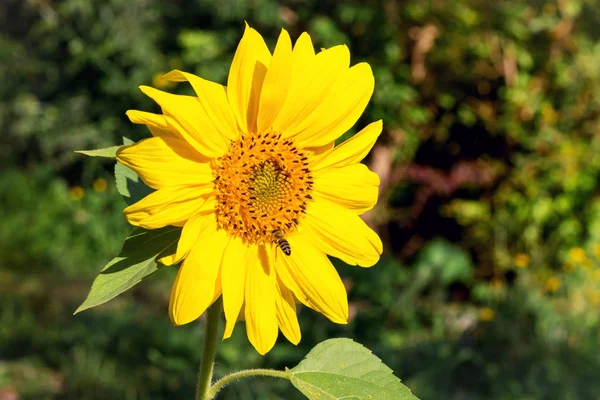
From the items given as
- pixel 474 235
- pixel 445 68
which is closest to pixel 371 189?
pixel 474 235

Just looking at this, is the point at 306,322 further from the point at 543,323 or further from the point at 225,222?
the point at 225,222

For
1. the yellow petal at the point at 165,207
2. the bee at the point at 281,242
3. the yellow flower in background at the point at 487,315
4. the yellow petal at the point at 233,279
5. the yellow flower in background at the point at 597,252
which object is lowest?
the yellow flower in background at the point at 487,315

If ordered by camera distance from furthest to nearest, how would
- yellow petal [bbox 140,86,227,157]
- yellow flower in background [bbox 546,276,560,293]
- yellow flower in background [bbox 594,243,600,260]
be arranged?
1. yellow flower in background [bbox 594,243,600,260]
2. yellow flower in background [bbox 546,276,560,293]
3. yellow petal [bbox 140,86,227,157]

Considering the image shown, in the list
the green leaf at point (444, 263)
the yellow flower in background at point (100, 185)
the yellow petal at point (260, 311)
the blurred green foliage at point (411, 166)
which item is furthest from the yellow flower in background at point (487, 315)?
the yellow petal at point (260, 311)

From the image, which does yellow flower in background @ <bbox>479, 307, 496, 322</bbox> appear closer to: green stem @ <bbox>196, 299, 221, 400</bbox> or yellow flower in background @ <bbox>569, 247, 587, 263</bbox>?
yellow flower in background @ <bbox>569, 247, 587, 263</bbox>

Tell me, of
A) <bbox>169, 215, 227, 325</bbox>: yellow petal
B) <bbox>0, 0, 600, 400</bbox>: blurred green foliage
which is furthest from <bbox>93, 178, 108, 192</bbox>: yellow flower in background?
<bbox>169, 215, 227, 325</bbox>: yellow petal

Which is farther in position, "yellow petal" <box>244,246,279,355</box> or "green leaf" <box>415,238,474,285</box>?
"green leaf" <box>415,238,474,285</box>

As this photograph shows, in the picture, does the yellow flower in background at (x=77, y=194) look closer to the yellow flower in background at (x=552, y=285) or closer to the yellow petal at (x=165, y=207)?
the yellow flower in background at (x=552, y=285)
